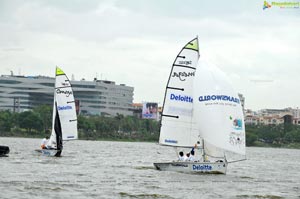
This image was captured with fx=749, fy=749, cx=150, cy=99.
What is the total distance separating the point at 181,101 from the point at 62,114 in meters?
21.7

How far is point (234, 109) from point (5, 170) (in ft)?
51.7

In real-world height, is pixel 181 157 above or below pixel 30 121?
below

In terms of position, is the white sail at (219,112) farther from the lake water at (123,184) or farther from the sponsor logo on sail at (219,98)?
the lake water at (123,184)

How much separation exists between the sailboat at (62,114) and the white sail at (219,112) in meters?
23.3

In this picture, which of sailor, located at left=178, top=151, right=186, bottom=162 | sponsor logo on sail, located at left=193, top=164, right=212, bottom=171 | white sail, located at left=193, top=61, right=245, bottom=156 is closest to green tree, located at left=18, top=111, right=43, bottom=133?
sailor, located at left=178, top=151, right=186, bottom=162

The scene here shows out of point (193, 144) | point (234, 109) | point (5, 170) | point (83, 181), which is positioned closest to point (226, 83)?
point (234, 109)

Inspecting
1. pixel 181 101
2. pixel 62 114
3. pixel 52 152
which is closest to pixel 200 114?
pixel 181 101

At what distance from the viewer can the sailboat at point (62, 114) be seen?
230ft

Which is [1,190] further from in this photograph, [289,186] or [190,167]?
[289,186]

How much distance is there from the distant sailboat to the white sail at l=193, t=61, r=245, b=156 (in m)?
23.3

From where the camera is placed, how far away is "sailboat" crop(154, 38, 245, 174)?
1950 inches

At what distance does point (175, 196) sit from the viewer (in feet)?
128

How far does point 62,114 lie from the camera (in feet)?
233

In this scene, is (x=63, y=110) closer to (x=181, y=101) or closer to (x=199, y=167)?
(x=181, y=101)
